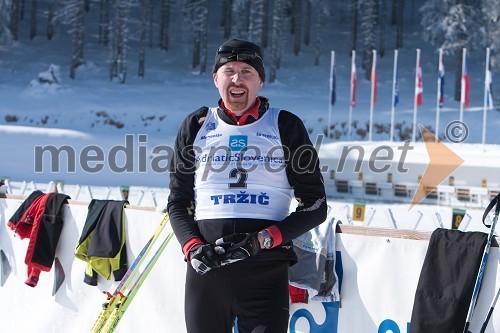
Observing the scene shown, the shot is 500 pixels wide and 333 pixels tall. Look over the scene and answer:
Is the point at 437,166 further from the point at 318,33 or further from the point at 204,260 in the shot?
the point at 318,33

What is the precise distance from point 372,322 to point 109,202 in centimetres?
217

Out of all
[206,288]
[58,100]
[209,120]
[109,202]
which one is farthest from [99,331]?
[58,100]

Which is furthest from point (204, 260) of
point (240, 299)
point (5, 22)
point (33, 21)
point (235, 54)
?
point (33, 21)

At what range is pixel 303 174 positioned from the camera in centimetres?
306

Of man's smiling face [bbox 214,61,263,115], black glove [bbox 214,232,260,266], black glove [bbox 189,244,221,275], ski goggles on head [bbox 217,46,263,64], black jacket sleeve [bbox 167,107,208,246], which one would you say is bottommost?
black glove [bbox 189,244,221,275]

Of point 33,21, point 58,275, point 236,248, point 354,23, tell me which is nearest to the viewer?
point 236,248

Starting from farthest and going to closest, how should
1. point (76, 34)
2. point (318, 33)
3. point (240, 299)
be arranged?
1. point (318, 33)
2. point (76, 34)
3. point (240, 299)

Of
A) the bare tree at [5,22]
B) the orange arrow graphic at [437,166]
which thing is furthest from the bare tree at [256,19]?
the orange arrow graphic at [437,166]

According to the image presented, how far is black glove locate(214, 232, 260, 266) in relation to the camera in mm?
2816

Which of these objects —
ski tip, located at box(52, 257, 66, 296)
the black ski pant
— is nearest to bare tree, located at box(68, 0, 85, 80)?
ski tip, located at box(52, 257, 66, 296)

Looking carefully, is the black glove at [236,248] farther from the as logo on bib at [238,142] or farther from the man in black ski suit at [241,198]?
the as logo on bib at [238,142]

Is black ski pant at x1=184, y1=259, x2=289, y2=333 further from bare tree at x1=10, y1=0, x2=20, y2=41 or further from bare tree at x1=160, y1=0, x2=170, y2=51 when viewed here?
bare tree at x1=10, y1=0, x2=20, y2=41

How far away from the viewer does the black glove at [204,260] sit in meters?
2.82

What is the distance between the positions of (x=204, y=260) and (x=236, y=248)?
14cm
